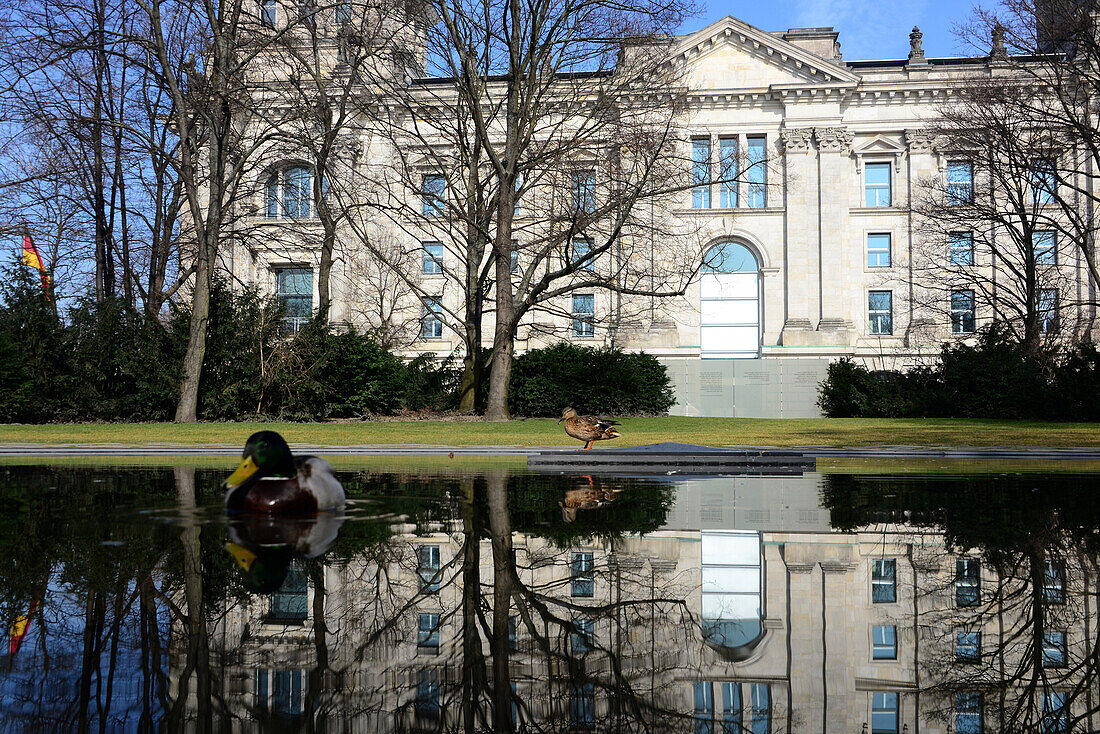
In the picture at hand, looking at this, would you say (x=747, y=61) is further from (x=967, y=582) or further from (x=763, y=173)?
(x=967, y=582)

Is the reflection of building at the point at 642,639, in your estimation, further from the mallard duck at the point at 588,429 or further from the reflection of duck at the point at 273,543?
the mallard duck at the point at 588,429

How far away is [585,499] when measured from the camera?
28.9 ft

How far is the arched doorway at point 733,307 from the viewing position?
46438 mm

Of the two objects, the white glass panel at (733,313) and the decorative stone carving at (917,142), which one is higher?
the decorative stone carving at (917,142)

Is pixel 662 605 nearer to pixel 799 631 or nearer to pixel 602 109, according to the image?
pixel 799 631

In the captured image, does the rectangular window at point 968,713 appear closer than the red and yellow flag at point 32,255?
Yes

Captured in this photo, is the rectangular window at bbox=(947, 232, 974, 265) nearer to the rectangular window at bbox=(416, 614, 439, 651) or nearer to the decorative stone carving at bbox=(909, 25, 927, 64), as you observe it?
the decorative stone carving at bbox=(909, 25, 927, 64)

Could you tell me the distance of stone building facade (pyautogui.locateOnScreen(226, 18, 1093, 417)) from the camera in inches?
1745

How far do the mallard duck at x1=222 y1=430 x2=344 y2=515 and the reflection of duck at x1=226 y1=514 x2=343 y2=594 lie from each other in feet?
0.29

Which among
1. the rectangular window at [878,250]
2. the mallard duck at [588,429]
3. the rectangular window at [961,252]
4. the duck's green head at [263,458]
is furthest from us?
the rectangular window at [878,250]

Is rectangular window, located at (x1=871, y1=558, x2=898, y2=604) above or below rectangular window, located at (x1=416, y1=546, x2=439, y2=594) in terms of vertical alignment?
below

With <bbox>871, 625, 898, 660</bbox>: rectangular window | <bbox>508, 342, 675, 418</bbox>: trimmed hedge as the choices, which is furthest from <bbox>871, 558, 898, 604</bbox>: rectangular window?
<bbox>508, 342, 675, 418</bbox>: trimmed hedge

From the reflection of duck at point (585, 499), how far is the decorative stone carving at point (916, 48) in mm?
45545

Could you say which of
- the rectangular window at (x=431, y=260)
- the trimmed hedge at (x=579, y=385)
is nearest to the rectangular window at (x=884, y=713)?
the trimmed hedge at (x=579, y=385)
